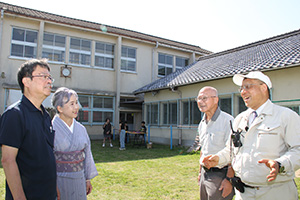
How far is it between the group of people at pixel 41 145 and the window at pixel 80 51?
46.9 feet

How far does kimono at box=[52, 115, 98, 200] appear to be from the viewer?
8.10 feet

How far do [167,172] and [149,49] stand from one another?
44.2 feet

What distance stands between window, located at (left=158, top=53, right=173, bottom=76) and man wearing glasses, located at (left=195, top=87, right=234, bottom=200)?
16.3 meters

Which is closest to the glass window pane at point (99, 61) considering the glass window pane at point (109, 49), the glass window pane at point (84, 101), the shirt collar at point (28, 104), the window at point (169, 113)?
the glass window pane at point (109, 49)

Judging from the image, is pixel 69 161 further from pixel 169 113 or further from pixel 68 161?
pixel 169 113

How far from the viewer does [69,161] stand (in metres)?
2.50

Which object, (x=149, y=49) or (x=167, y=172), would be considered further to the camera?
(x=149, y=49)

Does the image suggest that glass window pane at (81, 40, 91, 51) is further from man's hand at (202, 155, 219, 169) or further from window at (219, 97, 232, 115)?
man's hand at (202, 155, 219, 169)

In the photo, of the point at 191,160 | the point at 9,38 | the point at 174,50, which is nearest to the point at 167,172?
the point at 191,160

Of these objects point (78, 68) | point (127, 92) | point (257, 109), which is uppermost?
point (78, 68)

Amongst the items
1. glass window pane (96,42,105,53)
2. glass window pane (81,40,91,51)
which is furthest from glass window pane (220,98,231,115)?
glass window pane (81,40,91,51)

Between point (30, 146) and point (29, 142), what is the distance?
35mm

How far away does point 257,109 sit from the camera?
2.32m

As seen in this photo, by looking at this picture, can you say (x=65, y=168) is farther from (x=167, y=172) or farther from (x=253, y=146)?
(x=167, y=172)
